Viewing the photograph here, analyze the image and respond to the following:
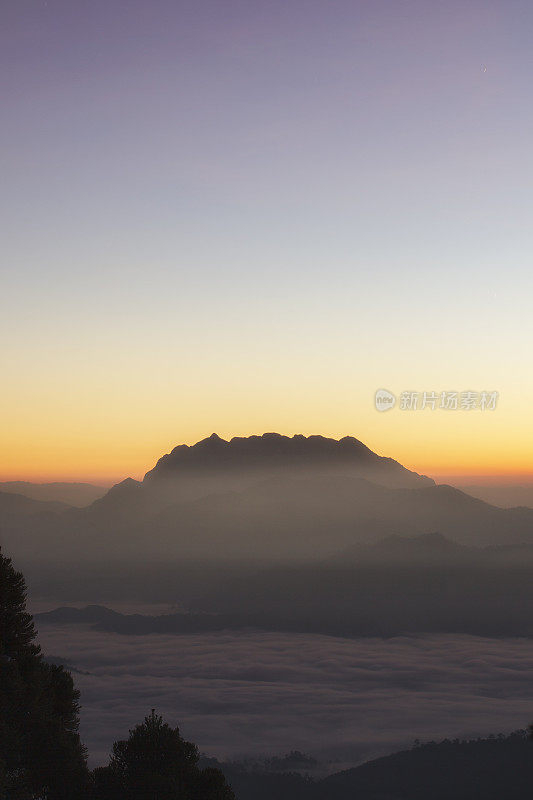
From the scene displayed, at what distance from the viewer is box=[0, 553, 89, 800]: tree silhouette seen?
41.5 m

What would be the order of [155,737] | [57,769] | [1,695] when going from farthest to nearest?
[155,737] < [57,769] < [1,695]

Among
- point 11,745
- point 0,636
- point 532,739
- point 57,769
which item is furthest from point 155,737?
point 532,739

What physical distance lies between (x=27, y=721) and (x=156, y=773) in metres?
8.75

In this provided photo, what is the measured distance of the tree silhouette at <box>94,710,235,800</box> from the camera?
44.9m

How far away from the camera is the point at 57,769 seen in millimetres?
44125

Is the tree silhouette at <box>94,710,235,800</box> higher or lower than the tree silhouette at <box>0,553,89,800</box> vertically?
lower

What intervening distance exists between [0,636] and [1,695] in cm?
313

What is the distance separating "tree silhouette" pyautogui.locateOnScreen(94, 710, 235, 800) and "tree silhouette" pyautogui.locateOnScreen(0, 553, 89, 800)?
1.94 metres

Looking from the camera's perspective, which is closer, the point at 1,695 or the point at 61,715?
the point at 1,695

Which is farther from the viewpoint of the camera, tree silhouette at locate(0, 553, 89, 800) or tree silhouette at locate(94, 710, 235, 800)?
tree silhouette at locate(94, 710, 235, 800)

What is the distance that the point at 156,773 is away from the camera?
45.4m

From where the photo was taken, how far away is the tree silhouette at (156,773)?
44.9 meters

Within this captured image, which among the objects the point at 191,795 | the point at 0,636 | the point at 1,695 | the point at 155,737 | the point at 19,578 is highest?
the point at 19,578

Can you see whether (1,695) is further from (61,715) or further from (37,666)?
(61,715)
